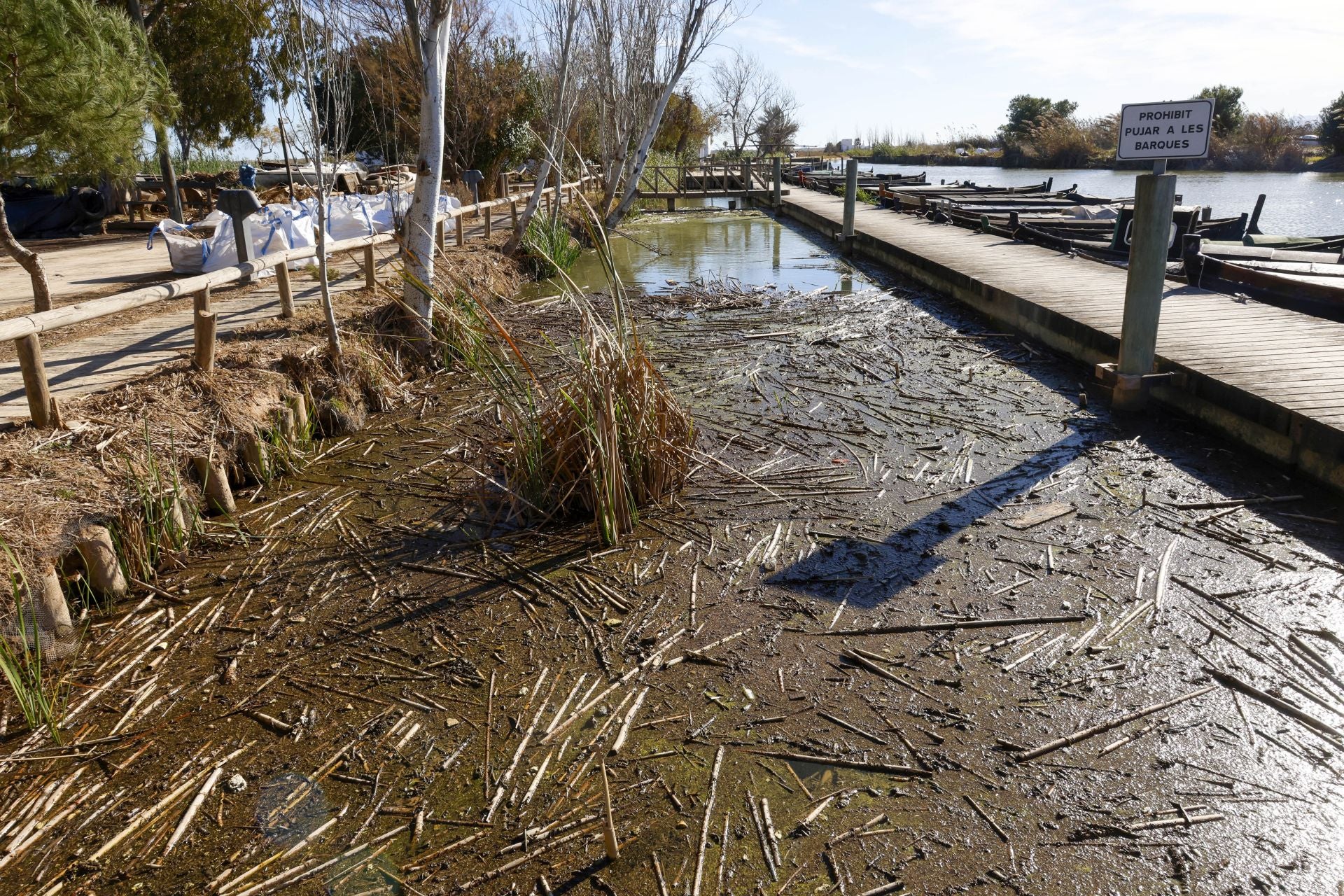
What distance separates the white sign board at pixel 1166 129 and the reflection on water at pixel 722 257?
5.16 metres

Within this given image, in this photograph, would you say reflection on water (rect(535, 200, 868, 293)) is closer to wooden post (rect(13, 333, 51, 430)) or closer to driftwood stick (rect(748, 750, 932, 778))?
wooden post (rect(13, 333, 51, 430))

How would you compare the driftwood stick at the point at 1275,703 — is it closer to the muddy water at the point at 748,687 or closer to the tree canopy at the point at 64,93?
the muddy water at the point at 748,687

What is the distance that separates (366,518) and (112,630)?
50.0 inches

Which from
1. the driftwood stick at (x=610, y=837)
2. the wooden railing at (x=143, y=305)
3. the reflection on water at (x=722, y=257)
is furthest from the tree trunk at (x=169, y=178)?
the driftwood stick at (x=610, y=837)

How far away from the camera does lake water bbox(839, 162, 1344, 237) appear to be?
19.8 m

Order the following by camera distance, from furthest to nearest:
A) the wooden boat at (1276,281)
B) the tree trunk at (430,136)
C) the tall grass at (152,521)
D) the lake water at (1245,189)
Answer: the lake water at (1245,189)
the wooden boat at (1276,281)
the tree trunk at (430,136)
the tall grass at (152,521)

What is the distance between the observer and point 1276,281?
743 cm

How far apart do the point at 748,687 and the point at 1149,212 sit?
4281mm

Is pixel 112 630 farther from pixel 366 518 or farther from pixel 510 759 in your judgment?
pixel 510 759

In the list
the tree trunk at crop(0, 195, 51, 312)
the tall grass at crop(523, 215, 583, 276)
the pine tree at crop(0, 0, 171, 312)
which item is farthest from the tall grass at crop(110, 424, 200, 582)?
the tall grass at crop(523, 215, 583, 276)

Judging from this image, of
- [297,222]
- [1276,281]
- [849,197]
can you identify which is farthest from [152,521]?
[849,197]

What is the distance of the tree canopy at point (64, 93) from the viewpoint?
524 centimetres

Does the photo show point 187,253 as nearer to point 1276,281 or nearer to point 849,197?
point 849,197

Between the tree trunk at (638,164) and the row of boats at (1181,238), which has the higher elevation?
the tree trunk at (638,164)
